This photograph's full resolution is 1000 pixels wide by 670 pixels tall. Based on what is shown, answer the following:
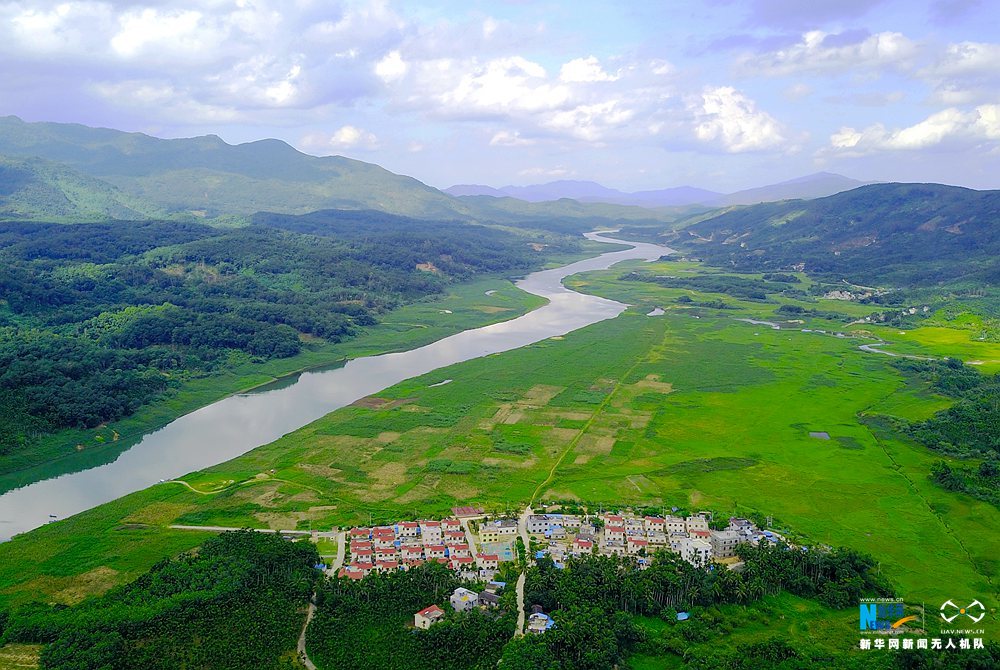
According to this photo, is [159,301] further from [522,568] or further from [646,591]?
[646,591]

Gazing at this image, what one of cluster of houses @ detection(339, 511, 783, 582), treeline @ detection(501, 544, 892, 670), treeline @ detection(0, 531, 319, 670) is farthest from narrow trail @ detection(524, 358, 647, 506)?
treeline @ detection(0, 531, 319, 670)

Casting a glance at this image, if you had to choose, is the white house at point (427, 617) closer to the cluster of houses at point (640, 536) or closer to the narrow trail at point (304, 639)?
the narrow trail at point (304, 639)

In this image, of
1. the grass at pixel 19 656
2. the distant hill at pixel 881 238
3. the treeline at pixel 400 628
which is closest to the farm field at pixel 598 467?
the grass at pixel 19 656

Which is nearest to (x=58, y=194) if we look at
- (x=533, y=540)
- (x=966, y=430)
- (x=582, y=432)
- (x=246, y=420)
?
(x=246, y=420)

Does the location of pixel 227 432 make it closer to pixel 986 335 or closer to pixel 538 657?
pixel 538 657

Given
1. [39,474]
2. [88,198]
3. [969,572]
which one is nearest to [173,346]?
[39,474]

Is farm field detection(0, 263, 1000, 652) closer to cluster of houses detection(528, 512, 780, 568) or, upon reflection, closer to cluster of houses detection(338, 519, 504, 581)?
cluster of houses detection(338, 519, 504, 581)
